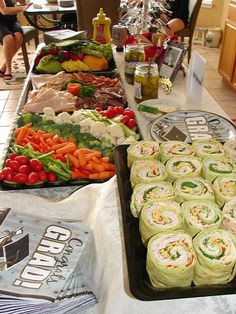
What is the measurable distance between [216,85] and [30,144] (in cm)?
292

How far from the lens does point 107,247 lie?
0.74 metres

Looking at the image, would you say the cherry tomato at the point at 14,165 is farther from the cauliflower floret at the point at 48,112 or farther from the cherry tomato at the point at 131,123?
the cherry tomato at the point at 131,123

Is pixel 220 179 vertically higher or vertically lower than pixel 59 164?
higher

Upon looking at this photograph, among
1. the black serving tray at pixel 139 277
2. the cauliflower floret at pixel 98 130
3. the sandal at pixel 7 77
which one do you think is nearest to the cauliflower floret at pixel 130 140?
the cauliflower floret at pixel 98 130

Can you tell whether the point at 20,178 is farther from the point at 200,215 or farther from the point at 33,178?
the point at 200,215

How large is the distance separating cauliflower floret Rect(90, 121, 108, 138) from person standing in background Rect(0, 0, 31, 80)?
9.46 feet

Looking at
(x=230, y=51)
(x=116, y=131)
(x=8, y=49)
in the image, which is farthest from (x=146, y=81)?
(x=8, y=49)

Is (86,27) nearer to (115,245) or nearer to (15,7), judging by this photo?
(15,7)

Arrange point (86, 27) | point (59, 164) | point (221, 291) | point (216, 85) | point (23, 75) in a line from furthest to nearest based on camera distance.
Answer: point (23, 75) → point (216, 85) → point (86, 27) → point (59, 164) → point (221, 291)

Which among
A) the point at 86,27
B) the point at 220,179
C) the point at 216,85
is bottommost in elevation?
the point at 216,85

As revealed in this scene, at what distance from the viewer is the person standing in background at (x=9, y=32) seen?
385cm

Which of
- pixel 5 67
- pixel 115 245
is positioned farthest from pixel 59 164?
pixel 5 67

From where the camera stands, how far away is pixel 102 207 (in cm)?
84

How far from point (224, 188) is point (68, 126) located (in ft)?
2.58
